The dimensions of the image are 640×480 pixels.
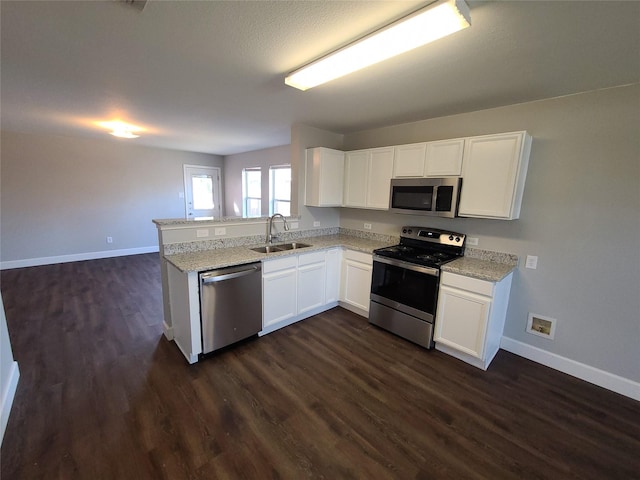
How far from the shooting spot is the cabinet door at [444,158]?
8.70 ft

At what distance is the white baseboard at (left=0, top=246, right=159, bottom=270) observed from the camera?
15.7ft

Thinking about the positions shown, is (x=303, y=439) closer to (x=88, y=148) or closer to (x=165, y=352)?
(x=165, y=352)

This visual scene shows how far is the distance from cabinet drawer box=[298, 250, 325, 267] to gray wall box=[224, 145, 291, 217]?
2600mm

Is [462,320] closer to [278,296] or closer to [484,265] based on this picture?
[484,265]

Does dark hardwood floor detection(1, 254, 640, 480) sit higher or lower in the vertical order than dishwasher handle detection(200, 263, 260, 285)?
lower

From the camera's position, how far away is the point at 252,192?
6805 millimetres

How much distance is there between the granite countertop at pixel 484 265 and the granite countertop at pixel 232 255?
3.03 ft

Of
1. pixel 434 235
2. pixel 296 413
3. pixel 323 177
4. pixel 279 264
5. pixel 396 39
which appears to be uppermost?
pixel 396 39

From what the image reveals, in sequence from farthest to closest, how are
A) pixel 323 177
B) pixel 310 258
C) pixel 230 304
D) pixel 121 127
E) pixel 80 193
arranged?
1. pixel 80 193
2. pixel 121 127
3. pixel 323 177
4. pixel 310 258
5. pixel 230 304

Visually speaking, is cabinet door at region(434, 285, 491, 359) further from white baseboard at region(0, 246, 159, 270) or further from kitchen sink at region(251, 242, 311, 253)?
Result: white baseboard at region(0, 246, 159, 270)

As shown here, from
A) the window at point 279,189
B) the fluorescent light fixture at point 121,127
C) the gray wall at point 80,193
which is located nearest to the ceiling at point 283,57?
the fluorescent light fixture at point 121,127

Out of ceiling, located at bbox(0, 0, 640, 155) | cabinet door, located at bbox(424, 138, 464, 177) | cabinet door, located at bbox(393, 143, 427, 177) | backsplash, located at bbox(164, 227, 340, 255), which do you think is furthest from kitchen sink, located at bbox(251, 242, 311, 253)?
cabinet door, located at bbox(424, 138, 464, 177)

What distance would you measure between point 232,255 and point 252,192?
14.4 feet

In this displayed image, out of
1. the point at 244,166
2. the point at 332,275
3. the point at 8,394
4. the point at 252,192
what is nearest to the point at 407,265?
the point at 332,275
